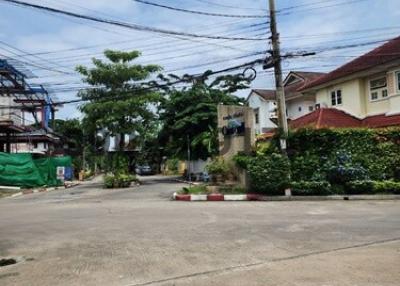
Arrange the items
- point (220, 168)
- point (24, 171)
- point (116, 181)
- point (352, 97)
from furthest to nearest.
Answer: point (116, 181) → point (24, 171) → point (352, 97) → point (220, 168)

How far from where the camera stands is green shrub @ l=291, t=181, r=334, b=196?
70.1 ft

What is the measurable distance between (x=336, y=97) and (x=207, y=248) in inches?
973

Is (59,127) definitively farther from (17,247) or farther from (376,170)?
(17,247)

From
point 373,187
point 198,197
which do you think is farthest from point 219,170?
point 373,187

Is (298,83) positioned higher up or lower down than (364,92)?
higher up

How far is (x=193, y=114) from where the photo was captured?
39312 millimetres

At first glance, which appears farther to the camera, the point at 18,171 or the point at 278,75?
the point at 18,171

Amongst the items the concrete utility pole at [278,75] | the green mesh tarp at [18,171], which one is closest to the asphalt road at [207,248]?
the concrete utility pole at [278,75]

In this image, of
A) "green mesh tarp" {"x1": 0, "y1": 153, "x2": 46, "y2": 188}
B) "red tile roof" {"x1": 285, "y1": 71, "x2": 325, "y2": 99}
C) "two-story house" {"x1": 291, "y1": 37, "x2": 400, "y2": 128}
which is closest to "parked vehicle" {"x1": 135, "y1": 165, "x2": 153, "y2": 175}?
"red tile roof" {"x1": 285, "y1": 71, "x2": 325, "y2": 99}

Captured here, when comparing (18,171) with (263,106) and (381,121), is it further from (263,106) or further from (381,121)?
(263,106)

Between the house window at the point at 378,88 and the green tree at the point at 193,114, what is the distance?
10.9m

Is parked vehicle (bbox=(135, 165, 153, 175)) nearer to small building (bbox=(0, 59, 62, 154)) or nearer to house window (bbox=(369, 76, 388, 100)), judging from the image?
small building (bbox=(0, 59, 62, 154))

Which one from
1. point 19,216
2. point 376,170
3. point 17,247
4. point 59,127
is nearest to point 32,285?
point 17,247

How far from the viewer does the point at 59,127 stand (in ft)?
247
